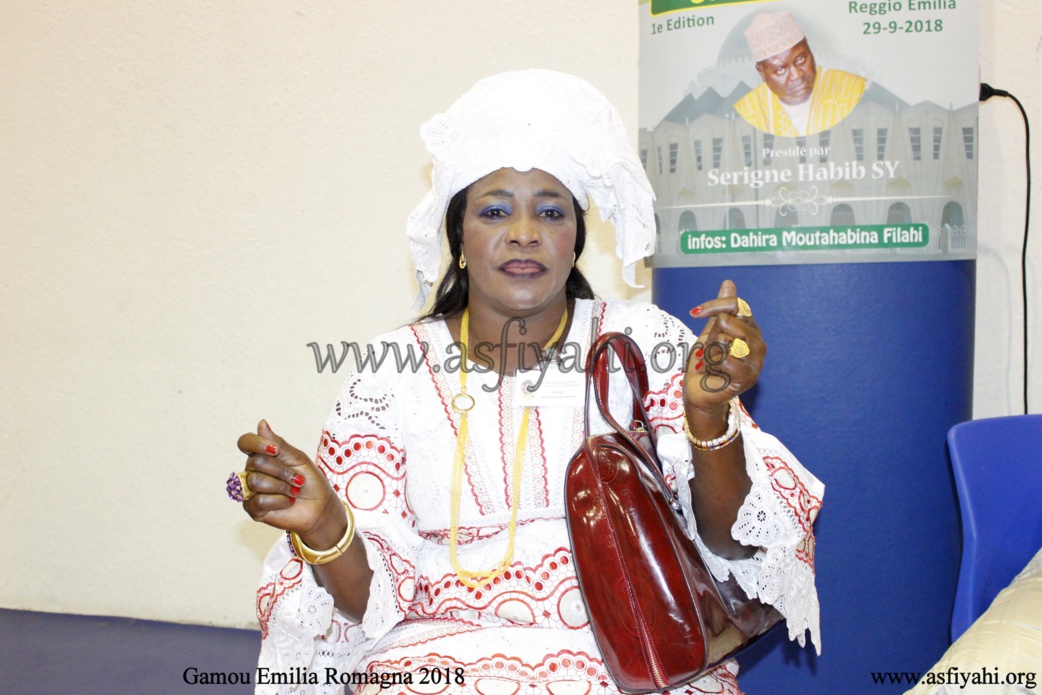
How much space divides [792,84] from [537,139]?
0.61 meters

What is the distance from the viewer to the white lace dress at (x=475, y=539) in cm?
158

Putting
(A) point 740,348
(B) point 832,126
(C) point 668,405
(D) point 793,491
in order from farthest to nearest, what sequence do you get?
1. (B) point 832,126
2. (C) point 668,405
3. (D) point 793,491
4. (A) point 740,348

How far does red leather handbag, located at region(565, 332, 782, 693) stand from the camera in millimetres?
1418

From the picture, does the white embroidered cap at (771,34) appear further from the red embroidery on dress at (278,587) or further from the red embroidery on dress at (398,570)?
the red embroidery on dress at (278,587)

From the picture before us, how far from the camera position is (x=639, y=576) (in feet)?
4.70

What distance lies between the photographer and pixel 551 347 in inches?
74.3

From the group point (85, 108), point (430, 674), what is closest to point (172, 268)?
point (85, 108)

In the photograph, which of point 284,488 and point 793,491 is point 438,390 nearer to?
point 284,488

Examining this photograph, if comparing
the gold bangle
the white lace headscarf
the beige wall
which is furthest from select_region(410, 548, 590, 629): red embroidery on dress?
the beige wall

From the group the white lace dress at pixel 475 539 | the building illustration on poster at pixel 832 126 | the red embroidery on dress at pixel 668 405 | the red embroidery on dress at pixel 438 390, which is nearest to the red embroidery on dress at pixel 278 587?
the white lace dress at pixel 475 539

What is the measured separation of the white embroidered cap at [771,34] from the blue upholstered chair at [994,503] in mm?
852

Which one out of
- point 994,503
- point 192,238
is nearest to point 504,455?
point 994,503

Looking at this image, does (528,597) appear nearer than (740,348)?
No

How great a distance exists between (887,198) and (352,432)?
1.20m
